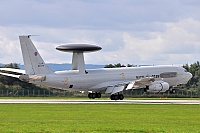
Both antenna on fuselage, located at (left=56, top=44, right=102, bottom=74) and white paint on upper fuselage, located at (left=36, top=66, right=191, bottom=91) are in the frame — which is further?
antenna on fuselage, located at (left=56, top=44, right=102, bottom=74)

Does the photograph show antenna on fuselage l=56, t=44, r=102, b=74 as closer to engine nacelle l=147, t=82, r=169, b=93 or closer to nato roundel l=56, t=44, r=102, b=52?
nato roundel l=56, t=44, r=102, b=52

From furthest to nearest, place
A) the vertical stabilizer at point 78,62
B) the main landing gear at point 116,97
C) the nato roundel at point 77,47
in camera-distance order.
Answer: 1. the vertical stabilizer at point 78,62
2. the nato roundel at point 77,47
3. the main landing gear at point 116,97

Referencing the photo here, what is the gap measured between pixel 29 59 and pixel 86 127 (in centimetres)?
5169

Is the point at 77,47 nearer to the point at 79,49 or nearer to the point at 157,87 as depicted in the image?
the point at 79,49

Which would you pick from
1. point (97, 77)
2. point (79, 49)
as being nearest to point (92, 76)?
point (97, 77)

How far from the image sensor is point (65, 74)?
9069 centimetres

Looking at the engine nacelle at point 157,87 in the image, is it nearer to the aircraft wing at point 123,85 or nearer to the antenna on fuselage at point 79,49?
the aircraft wing at point 123,85

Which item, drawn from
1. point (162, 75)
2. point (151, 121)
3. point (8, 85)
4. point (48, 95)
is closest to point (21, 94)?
point (48, 95)

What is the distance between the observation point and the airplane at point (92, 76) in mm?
87562

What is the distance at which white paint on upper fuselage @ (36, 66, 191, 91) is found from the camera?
90.0 metres

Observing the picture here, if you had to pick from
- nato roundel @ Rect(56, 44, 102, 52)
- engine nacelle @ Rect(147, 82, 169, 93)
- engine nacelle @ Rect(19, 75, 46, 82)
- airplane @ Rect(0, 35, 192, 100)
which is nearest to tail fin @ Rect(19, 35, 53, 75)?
airplane @ Rect(0, 35, 192, 100)

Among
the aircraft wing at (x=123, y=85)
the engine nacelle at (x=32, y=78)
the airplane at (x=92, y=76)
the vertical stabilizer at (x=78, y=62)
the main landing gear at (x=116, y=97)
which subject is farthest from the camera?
the vertical stabilizer at (x=78, y=62)

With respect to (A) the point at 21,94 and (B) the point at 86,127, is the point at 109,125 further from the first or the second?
(A) the point at 21,94

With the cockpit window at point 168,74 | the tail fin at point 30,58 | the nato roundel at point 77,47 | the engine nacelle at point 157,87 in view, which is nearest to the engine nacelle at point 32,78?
the tail fin at point 30,58
